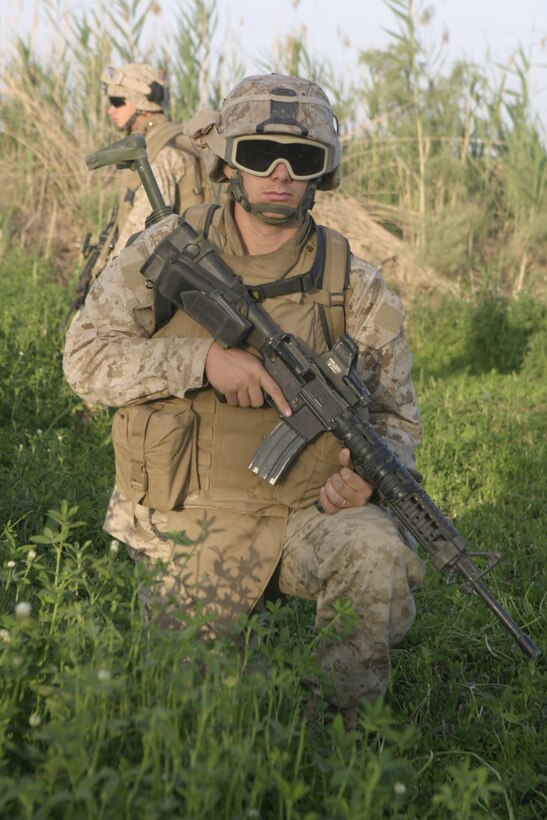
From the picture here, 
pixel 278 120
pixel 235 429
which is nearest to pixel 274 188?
pixel 278 120

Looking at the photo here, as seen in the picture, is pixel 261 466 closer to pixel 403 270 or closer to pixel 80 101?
pixel 403 270

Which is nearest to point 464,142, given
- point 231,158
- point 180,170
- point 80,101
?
point 80,101

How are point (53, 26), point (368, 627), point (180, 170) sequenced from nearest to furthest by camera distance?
point (368, 627), point (180, 170), point (53, 26)

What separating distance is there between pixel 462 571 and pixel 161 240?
4.37ft

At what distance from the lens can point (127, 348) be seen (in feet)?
11.1

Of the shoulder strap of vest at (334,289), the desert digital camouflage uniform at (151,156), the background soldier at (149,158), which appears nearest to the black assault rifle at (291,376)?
the shoulder strap of vest at (334,289)

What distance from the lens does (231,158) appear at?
11.3 feet

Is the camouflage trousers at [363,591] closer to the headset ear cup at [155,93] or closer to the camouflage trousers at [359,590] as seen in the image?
the camouflage trousers at [359,590]

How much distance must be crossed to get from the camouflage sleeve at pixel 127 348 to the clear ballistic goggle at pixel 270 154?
335 mm

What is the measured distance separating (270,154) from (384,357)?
0.72 meters

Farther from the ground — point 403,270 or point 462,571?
→ point 462,571

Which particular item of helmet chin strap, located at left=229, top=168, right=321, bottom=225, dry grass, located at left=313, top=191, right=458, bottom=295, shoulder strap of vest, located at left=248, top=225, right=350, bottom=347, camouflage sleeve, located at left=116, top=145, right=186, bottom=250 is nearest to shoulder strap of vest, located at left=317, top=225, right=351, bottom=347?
shoulder strap of vest, located at left=248, top=225, right=350, bottom=347

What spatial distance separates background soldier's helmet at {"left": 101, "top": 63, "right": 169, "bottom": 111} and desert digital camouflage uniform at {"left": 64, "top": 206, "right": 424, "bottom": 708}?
403cm

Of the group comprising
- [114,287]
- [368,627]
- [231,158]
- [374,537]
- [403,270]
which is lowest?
[403,270]
